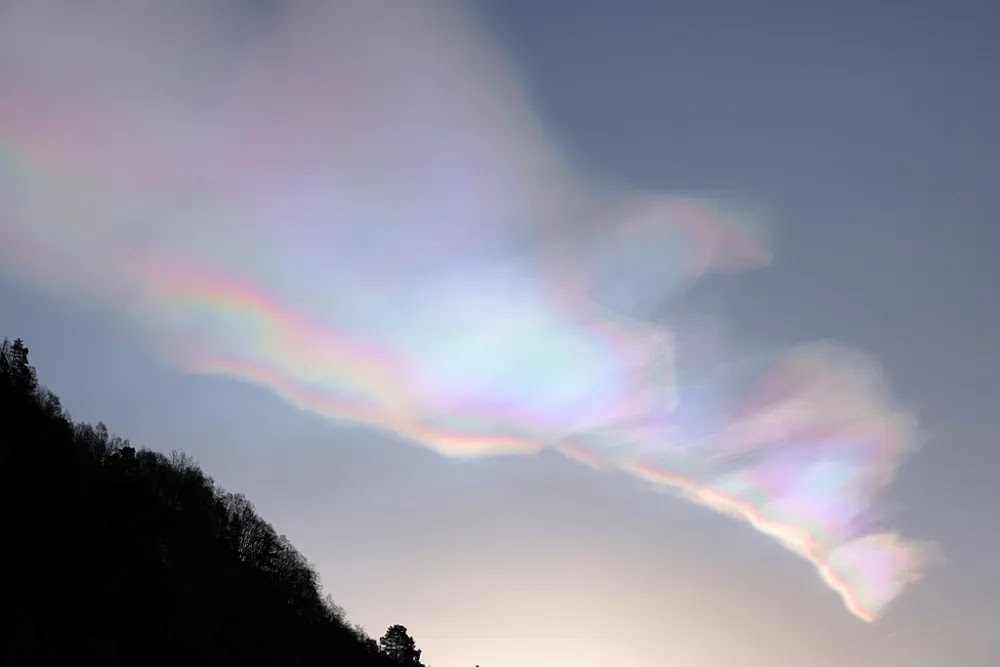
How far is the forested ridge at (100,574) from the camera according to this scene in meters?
53.5

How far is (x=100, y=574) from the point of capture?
61.8 metres

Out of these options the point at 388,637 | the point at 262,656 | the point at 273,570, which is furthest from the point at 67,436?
the point at 388,637

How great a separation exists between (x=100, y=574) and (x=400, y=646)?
115 m

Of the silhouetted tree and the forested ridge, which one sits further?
the silhouetted tree

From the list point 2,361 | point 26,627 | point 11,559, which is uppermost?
point 2,361

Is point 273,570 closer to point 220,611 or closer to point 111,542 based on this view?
point 220,611

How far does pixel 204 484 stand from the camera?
5591 inches

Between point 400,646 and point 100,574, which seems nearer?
point 100,574

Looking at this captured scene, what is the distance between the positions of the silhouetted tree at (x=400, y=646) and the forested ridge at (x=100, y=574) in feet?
144

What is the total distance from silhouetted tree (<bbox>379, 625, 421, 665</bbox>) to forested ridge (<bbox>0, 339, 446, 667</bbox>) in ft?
144

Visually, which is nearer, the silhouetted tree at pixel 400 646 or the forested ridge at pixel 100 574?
the forested ridge at pixel 100 574

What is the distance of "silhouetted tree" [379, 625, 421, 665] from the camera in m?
164

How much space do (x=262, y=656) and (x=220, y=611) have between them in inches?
344

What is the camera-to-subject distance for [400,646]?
544 ft
